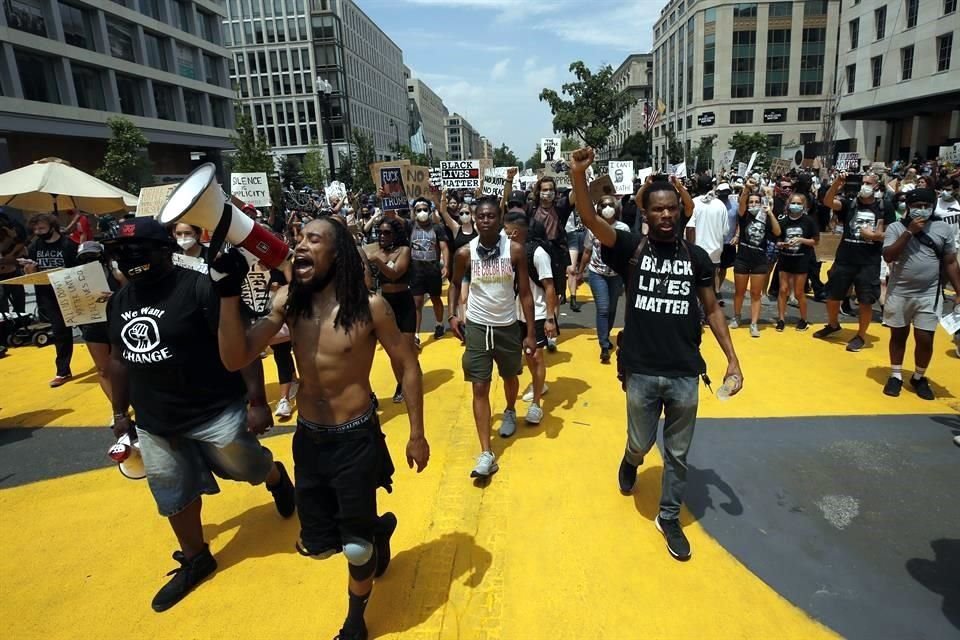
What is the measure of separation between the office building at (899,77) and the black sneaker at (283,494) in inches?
1655

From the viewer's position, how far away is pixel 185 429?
2992 millimetres

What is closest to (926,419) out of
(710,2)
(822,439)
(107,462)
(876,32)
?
(822,439)

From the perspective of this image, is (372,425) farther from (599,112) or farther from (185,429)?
(599,112)

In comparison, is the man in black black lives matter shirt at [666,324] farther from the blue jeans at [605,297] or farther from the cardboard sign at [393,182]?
the cardboard sign at [393,182]

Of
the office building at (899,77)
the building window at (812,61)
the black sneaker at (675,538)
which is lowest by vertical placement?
the black sneaker at (675,538)

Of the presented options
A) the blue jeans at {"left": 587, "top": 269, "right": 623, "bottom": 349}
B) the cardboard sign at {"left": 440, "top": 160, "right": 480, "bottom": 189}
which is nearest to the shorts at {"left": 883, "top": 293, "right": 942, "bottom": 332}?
the blue jeans at {"left": 587, "top": 269, "right": 623, "bottom": 349}

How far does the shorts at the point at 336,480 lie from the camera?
8.28 ft

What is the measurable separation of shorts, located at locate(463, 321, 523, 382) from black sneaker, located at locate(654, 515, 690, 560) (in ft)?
5.34

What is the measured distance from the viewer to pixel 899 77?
3662 cm

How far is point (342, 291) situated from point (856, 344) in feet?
22.6

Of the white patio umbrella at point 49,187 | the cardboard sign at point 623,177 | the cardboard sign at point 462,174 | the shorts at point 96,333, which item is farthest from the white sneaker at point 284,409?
the cardboard sign at point 462,174

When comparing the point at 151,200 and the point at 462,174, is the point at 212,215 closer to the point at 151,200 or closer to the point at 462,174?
the point at 151,200

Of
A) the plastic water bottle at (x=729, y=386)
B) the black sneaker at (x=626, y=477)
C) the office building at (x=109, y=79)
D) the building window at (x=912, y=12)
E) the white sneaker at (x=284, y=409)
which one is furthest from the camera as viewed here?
the building window at (x=912, y=12)

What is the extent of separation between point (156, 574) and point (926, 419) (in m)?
6.21
